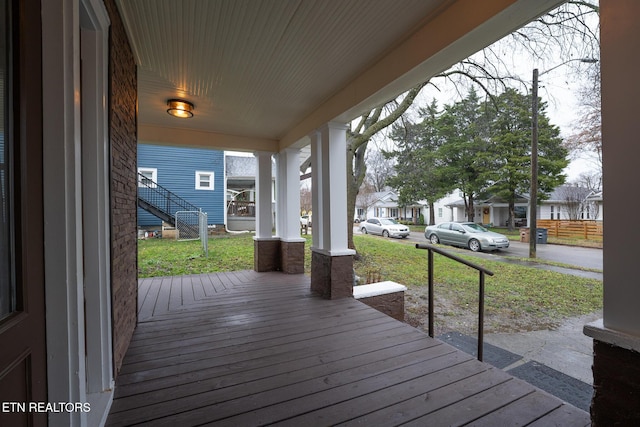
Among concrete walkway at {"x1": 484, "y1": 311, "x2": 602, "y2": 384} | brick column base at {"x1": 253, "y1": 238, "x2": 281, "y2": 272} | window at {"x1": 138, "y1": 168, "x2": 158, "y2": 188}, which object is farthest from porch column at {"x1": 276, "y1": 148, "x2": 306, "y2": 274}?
window at {"x1": 138, "y1": 168, "x2": 158, "y2": 188}

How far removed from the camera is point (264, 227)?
588cm

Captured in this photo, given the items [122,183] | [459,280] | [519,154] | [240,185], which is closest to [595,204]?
[519,154]

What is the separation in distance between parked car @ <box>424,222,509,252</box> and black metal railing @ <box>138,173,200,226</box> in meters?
10.9

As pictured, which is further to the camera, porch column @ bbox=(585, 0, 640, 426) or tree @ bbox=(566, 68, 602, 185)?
tree @ bbox=(566, 68, 602, 185)

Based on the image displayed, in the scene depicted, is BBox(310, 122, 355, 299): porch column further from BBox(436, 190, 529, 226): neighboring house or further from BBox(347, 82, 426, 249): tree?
BBox(436, 190, 529, 226): neighboring house

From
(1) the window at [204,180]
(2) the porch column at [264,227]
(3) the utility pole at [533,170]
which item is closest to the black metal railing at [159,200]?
(1) the window at [204,180]

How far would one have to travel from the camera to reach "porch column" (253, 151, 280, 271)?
5.82 meters

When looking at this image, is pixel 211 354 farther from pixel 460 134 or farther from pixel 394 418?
Result: pixel 460 134

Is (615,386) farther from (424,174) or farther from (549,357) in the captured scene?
(424,174)

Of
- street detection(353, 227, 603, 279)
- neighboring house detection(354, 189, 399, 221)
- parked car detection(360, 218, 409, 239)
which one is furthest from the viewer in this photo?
neighboring house detection(354, 189, 399, 221)

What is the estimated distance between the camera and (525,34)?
3514 mm

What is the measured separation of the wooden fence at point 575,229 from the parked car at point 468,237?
4.10 metres

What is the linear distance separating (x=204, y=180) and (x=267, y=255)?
8923 mm

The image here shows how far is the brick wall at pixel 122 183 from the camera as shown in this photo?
2.10 m
